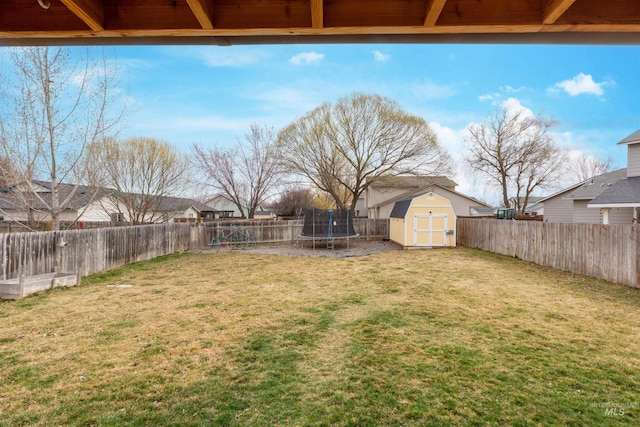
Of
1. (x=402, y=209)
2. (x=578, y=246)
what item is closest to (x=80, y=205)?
(x=402, y=209)

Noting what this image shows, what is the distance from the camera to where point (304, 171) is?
2189cm

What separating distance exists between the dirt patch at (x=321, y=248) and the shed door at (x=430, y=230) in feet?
3.86

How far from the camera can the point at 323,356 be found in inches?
131

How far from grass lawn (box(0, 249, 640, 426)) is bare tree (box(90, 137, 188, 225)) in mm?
9464

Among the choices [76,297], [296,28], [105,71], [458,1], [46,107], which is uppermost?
[105,71]

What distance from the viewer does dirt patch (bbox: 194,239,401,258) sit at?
43.4 feet

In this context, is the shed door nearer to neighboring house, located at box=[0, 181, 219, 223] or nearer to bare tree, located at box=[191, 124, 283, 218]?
bare tree, located at box=[191, 124, 283, 218]

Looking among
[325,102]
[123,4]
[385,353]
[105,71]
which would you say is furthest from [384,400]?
[325,102]

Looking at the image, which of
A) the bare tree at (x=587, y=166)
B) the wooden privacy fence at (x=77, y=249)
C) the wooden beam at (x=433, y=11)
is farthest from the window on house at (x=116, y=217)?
the bare tree at (x=587, y=166)

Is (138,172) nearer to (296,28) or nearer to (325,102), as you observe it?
(325,102)

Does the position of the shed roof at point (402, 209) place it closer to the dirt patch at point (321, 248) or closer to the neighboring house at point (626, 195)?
the dirt patch at point (321, 248)

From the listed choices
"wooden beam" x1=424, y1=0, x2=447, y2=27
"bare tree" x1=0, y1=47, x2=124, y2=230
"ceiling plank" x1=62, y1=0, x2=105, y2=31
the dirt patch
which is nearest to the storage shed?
the dirt patch

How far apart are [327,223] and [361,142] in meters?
8.24

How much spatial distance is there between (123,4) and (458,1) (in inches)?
89.2
